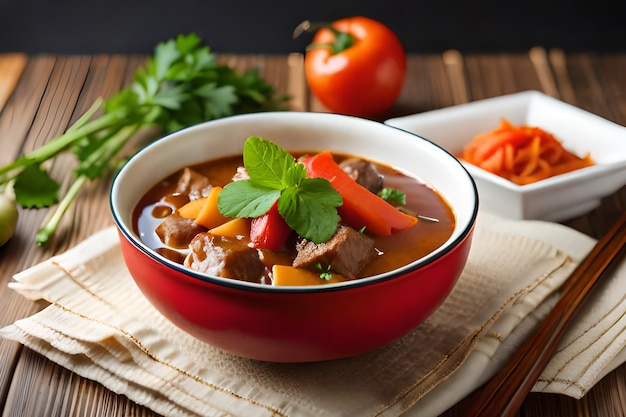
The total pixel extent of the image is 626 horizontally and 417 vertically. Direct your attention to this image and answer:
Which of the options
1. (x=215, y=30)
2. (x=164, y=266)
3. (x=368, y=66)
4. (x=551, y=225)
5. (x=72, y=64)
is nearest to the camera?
(x=164, y=266)

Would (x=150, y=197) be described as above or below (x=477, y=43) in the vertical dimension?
above

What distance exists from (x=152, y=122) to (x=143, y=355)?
1335mm

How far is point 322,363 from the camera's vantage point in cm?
201

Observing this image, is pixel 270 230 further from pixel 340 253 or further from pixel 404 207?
pixel 404 207

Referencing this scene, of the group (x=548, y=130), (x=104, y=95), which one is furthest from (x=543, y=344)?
(x=104, y=95)

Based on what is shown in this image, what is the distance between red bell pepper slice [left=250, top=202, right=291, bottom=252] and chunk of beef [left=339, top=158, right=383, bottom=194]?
375 millimetres

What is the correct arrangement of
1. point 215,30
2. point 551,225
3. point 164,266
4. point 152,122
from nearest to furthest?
point 164,266 → point 551,225 → point 152,122 → point 215,30

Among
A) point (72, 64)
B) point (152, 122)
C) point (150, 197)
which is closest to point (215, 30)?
point (72, 64)

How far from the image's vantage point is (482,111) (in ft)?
10.6

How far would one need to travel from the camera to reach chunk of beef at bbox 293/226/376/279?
1.88 metres

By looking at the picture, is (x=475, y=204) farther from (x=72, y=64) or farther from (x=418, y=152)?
(x=72, y=64)

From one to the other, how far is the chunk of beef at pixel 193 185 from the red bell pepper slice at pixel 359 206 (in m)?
0.32

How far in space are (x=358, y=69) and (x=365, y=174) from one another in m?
1.25

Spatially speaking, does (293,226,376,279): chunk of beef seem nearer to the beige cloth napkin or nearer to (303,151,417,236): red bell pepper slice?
(303,151,417,236): red bell pepper slice
